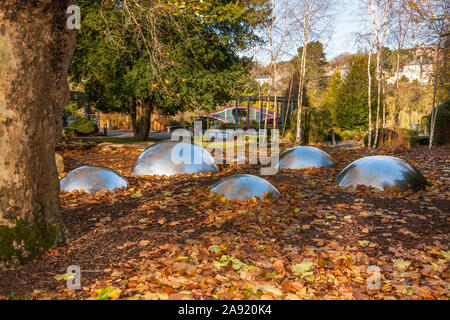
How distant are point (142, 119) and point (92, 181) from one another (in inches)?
506

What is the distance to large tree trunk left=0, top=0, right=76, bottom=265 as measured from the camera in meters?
3.54

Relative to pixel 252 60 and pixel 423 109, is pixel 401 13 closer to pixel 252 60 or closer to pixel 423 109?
pixel 252 60

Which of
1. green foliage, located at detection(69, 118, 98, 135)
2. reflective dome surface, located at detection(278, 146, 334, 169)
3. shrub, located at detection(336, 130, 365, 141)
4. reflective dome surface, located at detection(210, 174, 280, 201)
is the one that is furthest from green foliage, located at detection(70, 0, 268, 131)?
shrub, located at detection(336, 130, 365, 141)

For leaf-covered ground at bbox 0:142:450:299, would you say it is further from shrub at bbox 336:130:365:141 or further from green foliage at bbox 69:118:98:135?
shrub at bbox 336:130:365:141

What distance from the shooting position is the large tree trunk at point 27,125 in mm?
3543

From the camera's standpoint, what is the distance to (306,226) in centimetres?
497

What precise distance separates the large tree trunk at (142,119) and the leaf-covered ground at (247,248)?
41.8 feet

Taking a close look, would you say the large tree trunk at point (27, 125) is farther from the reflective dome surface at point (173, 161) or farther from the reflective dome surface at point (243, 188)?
the reflective dome surface at point (173, 161)

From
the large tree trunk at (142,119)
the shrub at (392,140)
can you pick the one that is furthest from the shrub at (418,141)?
the large tree trunk at (142,119)

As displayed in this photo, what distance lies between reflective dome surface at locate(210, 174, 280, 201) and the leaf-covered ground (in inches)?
7.1

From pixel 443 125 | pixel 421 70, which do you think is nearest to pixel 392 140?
pixel 443 125

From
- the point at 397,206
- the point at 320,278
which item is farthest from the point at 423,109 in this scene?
the point at 320,278

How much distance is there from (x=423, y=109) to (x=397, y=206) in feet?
126

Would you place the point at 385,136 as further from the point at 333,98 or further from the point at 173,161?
the point at 173,161
